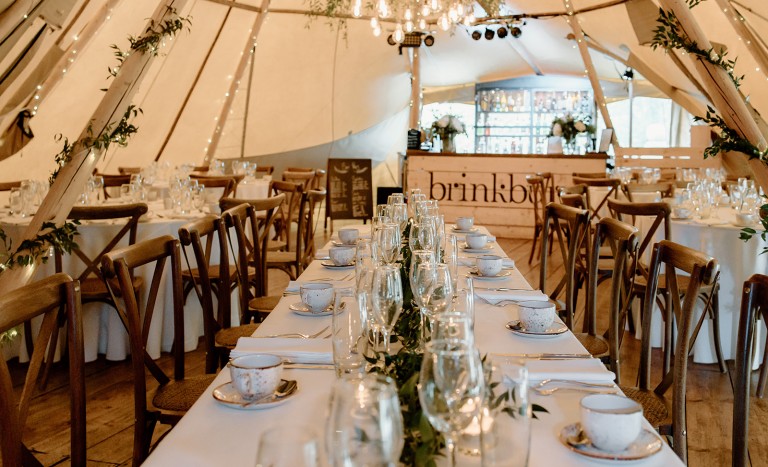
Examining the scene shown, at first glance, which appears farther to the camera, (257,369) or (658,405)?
(658,405)

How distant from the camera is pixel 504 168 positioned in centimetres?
945

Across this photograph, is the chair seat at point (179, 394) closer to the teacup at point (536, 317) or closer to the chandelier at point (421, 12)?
the teacup at point (536, 317)

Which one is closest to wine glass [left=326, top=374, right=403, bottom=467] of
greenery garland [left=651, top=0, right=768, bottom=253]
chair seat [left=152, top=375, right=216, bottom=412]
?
chair seat [left=152, top=375, right=216, bottom=412]

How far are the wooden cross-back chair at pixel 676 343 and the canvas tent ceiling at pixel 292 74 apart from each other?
18.1 feet

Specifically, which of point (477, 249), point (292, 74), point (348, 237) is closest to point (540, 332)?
point (477, 249)

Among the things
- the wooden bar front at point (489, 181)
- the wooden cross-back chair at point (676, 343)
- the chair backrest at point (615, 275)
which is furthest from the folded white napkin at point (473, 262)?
the wooden bar front at point (489, 181)

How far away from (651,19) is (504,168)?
95.0 inches

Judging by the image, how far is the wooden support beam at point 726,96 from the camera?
3.88 meters

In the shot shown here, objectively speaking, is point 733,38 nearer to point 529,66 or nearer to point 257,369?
point 529,66

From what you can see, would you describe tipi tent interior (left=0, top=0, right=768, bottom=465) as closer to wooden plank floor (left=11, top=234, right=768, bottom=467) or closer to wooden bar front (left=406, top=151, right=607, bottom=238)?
wooden bar front (left=406, top=151, right=607, bottom=238)

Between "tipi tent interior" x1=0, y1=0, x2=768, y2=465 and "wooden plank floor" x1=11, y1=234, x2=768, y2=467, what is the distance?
2.03 feet

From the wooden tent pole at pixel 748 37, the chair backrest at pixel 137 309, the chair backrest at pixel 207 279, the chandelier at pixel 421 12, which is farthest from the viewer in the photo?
the chandelier at pixel 421 12

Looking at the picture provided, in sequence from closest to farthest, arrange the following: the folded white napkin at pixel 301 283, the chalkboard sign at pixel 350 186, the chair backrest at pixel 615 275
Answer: the folded white napkin at pixel 301 283 < the chair backrest at pixel 615 275 < the chalkboard sign at pixel 350 186

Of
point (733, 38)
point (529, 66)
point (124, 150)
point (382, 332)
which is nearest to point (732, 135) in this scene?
point (382, 332)
